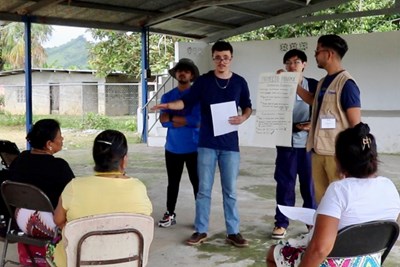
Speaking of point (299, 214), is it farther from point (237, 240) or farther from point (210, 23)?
point (210, 23)

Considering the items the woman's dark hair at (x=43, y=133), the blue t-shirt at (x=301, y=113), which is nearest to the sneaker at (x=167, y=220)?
the blue t-shirt at (x=301, y=113)

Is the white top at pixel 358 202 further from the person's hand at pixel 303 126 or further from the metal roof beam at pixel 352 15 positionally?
the metal roof beam at pixel 352 15

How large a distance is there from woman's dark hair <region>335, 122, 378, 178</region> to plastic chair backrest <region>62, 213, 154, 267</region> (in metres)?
0.81

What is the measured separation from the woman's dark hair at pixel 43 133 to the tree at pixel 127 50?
13.2 m

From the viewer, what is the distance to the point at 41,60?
26.0 meters

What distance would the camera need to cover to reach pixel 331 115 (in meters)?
2.88

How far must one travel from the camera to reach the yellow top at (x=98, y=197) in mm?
2004

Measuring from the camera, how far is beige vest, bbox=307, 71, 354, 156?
285cm

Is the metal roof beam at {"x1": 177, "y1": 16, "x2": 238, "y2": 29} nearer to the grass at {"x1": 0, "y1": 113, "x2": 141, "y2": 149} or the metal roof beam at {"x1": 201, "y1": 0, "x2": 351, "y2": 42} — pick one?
the metal roof beam at {"x1": 201, "y1": 0, "x2": 351, "y2": 42}

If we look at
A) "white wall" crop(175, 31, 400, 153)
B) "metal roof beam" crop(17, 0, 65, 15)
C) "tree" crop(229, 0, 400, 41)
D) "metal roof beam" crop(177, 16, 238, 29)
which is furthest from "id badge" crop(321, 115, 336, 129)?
"tree" crop(229, 0, 400, 41)

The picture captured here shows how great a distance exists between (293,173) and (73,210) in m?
2.06

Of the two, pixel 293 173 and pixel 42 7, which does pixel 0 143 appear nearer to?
pixel 293 173

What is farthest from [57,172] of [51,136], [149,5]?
[149,5]

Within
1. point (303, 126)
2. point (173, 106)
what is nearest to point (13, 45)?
point (173, 106)
